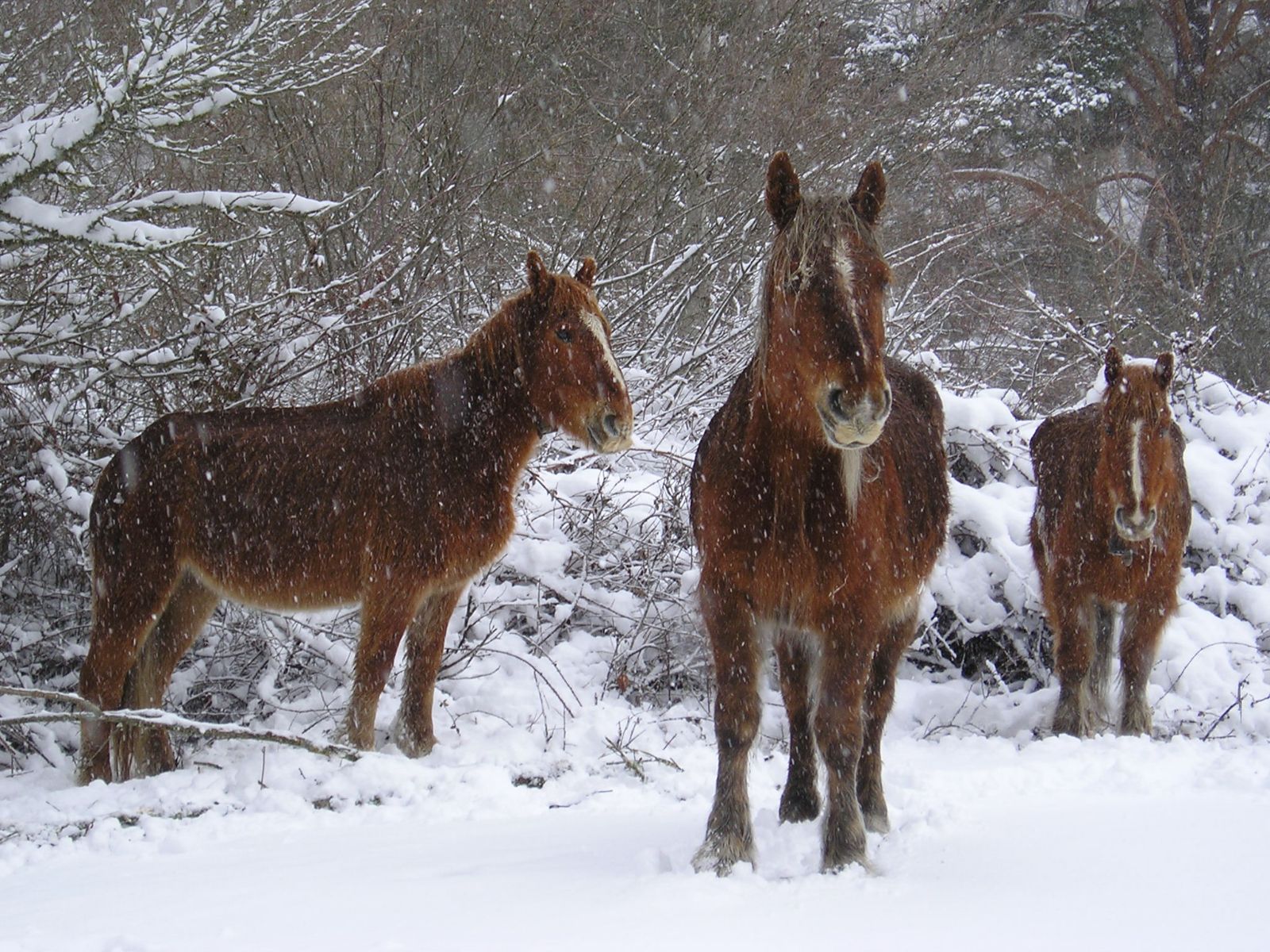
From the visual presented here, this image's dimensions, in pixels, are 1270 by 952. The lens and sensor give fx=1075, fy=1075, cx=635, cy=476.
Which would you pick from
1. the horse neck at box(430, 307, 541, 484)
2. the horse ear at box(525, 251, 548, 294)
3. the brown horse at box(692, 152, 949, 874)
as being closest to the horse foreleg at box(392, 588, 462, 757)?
the horse neck at box(430, 307, 541, 484)

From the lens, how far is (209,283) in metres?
6.81

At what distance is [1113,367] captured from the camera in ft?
19.9

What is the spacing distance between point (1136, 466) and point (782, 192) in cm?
344

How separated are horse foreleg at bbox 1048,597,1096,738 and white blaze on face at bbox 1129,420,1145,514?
2.34 feet

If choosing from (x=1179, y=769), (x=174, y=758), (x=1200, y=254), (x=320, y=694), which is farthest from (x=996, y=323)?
(x=174, y=758)

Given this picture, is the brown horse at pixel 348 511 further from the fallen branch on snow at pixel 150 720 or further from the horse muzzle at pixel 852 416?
the horse muzzle at pixel 852 416

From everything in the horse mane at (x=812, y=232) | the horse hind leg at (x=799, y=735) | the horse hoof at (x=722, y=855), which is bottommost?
the horse hoof at (x=722, y=855)

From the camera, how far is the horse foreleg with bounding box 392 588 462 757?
528cm

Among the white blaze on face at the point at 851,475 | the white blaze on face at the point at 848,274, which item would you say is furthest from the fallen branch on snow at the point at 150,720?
the white blaze on face at the point at 848,274

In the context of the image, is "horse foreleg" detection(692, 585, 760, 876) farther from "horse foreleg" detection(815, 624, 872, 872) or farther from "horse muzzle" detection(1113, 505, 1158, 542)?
"horse muzzle" detection(1113, 505, 1158, 542)

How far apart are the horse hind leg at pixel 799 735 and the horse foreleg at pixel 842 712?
0.53 meters

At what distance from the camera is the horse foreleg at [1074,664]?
19.7ft

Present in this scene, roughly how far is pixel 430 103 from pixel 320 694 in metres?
4.69

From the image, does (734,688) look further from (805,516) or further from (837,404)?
(837,404)
